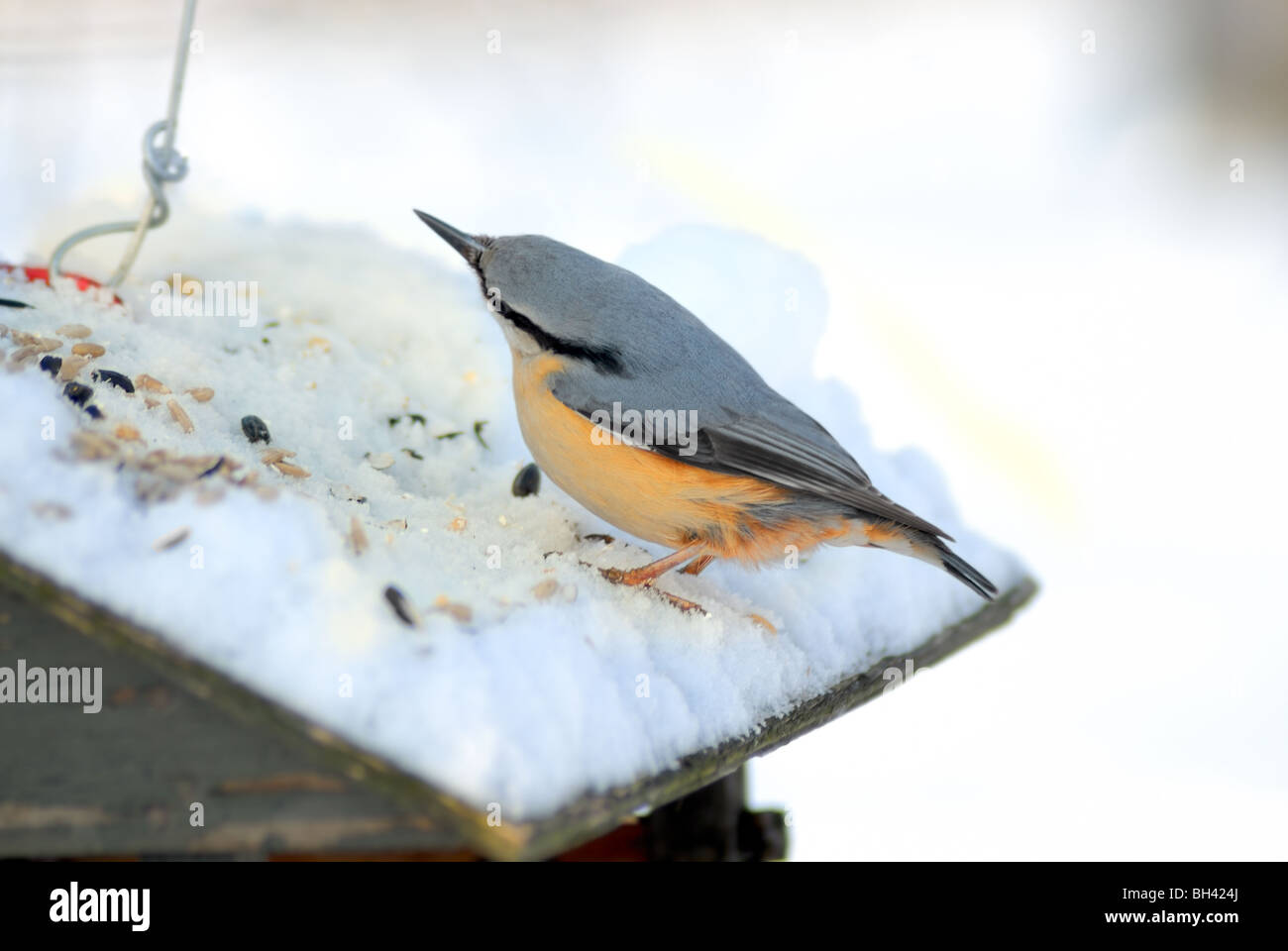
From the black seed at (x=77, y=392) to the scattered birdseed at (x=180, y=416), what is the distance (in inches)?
6.4

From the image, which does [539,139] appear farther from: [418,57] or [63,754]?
[63,754]

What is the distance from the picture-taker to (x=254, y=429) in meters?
2.15

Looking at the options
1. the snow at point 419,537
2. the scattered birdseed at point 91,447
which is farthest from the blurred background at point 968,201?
the scattered birdseed at point 91,447

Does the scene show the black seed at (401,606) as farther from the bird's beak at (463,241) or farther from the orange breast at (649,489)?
the bird's beak at (463,241)

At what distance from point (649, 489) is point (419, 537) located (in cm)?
42

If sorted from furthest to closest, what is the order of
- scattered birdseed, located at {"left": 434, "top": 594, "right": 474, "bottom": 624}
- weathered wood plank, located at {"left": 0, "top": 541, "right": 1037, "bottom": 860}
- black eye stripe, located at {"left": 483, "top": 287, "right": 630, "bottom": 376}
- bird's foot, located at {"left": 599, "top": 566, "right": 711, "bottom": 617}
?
1. black eye stripe, located at {"left": 483, "top": 287, "right": 630, "bottom": 376}
2. bird's foot, located at {"left": 599, "top": 566, "right": 711, "bottom": 617}
3. scattered birdseed, located at {"left": 434, "top": 594, "right": 474, "bottom": 624}
4. weathered wood plank, located at {"left": 0, "top": 541, "right": 1037, "bottom": 860}

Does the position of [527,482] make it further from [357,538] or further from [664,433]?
[357,538]

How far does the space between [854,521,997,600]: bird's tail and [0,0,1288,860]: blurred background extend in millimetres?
2845

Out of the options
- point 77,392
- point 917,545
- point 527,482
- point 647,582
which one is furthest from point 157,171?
point 917,545

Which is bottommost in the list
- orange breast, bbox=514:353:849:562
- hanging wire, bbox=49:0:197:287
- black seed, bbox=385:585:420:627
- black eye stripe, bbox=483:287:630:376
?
black seed, bbox=385:585:420:627

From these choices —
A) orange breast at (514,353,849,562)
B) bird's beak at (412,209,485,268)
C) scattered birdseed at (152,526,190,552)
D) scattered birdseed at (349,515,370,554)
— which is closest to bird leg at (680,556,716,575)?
orange breast at (514,353,849,562)

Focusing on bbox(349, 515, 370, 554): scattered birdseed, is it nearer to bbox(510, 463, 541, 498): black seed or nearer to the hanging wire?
bbox(510, 463, 541, 498): black seed

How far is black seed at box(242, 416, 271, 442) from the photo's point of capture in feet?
7.00

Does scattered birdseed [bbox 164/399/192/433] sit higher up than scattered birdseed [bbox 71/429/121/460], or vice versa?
scattered birdseed [bbox 164/399/192/433]
